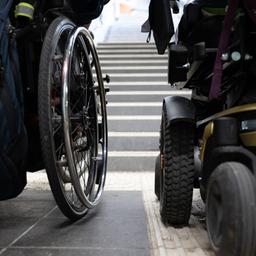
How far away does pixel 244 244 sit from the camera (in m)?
0.80

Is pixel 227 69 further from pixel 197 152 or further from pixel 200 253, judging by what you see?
pixel 200 253

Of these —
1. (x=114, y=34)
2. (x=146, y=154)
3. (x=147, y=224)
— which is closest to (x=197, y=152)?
(x=147, y=224)

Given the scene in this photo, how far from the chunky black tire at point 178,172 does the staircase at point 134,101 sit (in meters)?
1.09

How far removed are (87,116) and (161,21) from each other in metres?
0.41

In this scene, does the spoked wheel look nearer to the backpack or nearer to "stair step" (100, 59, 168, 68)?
the backpack

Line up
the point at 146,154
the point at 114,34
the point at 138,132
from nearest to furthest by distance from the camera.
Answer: the point at 146,154 → the point at 138,132 → the point at 114,34

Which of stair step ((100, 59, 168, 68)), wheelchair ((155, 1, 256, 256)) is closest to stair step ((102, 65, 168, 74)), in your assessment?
stair step ((100, 59, 168, 68))

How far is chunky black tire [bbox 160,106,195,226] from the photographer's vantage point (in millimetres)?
1220

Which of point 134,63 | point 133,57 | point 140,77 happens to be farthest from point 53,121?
point 133,57

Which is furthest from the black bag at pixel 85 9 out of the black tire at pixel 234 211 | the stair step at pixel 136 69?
the stair step at pixel 136 69

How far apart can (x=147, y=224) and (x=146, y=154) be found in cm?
121

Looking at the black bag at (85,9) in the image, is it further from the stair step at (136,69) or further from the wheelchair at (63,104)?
the stair step at (136,69)

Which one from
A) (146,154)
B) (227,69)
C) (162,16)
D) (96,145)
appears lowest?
(146,154)

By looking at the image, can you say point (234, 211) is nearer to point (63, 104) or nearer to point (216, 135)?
point (216, 135)
